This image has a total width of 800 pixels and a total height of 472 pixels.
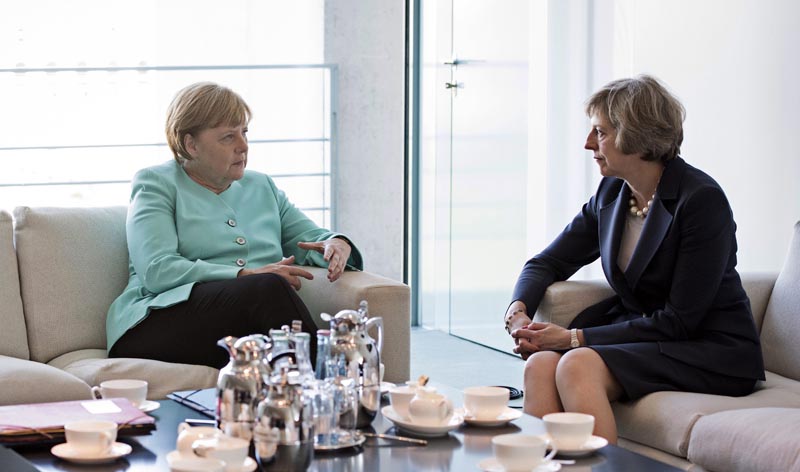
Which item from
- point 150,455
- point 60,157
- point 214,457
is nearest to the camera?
point 214,457

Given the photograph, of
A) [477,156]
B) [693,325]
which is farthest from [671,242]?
[477,156]

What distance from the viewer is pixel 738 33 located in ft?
11.5

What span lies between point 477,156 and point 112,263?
8.15 ft

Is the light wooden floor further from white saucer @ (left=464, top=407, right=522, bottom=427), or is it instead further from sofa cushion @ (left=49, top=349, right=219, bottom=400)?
white saucer @ (left=464, top=407, right=522, bottom=427)

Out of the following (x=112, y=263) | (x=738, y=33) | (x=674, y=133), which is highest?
(x=738, y=33)

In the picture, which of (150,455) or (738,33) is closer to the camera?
Result: (150,455)

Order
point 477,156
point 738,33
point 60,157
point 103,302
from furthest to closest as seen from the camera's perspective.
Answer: point 60,157, point 477,156, point 738,33, point 103,302

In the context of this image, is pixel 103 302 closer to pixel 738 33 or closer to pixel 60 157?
pixel 738 33

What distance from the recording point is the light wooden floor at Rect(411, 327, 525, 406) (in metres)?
4.41

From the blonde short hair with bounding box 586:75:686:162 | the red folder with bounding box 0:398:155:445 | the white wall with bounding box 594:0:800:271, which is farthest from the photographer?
the white wall with bounding box 594:0:800:271

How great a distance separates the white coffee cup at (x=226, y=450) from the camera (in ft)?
5.55

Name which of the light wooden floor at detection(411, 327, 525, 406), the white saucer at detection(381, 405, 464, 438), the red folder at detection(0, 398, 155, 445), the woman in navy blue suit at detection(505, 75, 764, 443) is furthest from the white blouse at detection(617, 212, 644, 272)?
the light wooden floor at detection(411, 327, 525, 406)

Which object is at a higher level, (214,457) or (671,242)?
(671,242)

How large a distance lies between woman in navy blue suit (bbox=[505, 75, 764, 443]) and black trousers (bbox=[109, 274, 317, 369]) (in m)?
0.59
